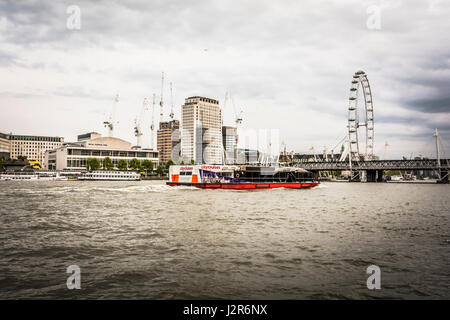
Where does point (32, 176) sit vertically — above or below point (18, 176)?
below

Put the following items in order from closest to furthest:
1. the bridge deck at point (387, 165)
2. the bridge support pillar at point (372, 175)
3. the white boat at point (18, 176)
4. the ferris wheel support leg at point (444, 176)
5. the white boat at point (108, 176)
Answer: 1. the white boat at point (18, 176)
2. the bridge deck at point (387, 165)
3. the ferris wheel support leg at point (444, 176)
4. the white boat at point (108, 176)
5. the bridge support pillar at point (372, 175)

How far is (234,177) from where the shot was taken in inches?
2862

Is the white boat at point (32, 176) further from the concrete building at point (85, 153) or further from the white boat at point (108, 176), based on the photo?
the concrete building at point (85, 153)

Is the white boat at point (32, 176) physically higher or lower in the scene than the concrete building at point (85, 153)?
lower

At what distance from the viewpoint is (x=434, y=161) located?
127 meters

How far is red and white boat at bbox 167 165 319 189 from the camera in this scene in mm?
71312

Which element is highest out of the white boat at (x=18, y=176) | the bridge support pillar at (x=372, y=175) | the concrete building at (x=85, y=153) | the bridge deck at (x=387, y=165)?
the concrete building at (x=85, y=153)

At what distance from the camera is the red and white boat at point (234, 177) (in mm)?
71312

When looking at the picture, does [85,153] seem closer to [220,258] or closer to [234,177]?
[234,177]

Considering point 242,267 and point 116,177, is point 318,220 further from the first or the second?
point 116,177

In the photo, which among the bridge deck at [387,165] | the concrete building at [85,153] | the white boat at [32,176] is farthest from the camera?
the concrete building at [85,153]

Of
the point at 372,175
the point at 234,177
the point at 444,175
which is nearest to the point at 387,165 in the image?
the point at 372,175

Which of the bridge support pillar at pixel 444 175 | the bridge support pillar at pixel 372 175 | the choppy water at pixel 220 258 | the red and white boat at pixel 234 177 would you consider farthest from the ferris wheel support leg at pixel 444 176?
the choppy water at pixel 220 258
